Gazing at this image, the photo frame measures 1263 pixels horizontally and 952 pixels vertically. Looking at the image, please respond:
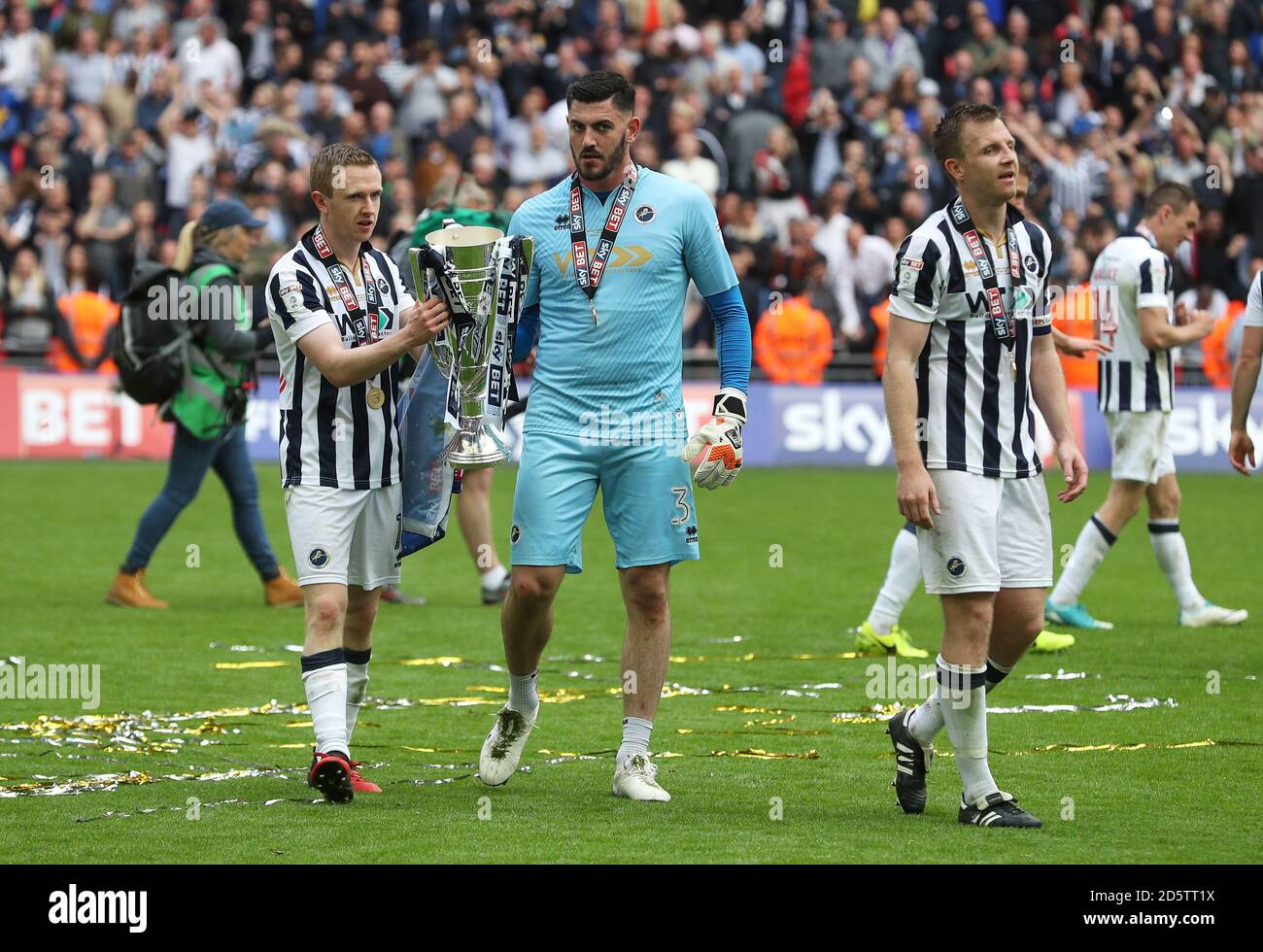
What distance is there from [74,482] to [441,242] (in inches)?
527

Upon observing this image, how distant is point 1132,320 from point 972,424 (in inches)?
212

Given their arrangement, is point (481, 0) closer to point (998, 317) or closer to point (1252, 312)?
point (1252, 312)

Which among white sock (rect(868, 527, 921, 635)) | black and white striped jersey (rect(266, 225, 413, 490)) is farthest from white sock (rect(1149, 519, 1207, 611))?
black and white striped jersey (rect(266, 225, 413, 490))

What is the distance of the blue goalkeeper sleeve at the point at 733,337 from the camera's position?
23.4ft

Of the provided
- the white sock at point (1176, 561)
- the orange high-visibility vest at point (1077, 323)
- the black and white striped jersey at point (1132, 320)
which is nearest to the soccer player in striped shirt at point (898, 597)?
the black and white striped jersey at point (1132, 320)

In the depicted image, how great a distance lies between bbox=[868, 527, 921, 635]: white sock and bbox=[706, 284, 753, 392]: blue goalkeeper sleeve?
3.40 metres

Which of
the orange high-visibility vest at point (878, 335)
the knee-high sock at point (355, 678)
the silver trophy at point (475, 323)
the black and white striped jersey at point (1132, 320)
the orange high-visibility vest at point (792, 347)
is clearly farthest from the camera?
the orange high-visibility vest at point (878, 335)

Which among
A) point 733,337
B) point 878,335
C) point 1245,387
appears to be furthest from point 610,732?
point 878,335

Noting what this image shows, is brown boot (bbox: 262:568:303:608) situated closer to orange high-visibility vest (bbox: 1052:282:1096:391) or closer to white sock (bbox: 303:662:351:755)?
white sock (bbox: 303:662:351:755)

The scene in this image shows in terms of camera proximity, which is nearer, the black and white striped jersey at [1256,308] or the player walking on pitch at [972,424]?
the player walking on pitch at [972,424]

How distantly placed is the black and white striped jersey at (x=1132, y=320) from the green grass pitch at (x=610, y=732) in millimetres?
1388

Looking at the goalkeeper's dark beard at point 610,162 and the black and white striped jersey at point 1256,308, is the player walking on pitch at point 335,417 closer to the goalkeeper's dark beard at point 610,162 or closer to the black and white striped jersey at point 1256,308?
the goalkeeper's dark beard at point 610,162

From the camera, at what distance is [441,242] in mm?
6703

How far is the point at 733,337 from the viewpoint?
716 cm
